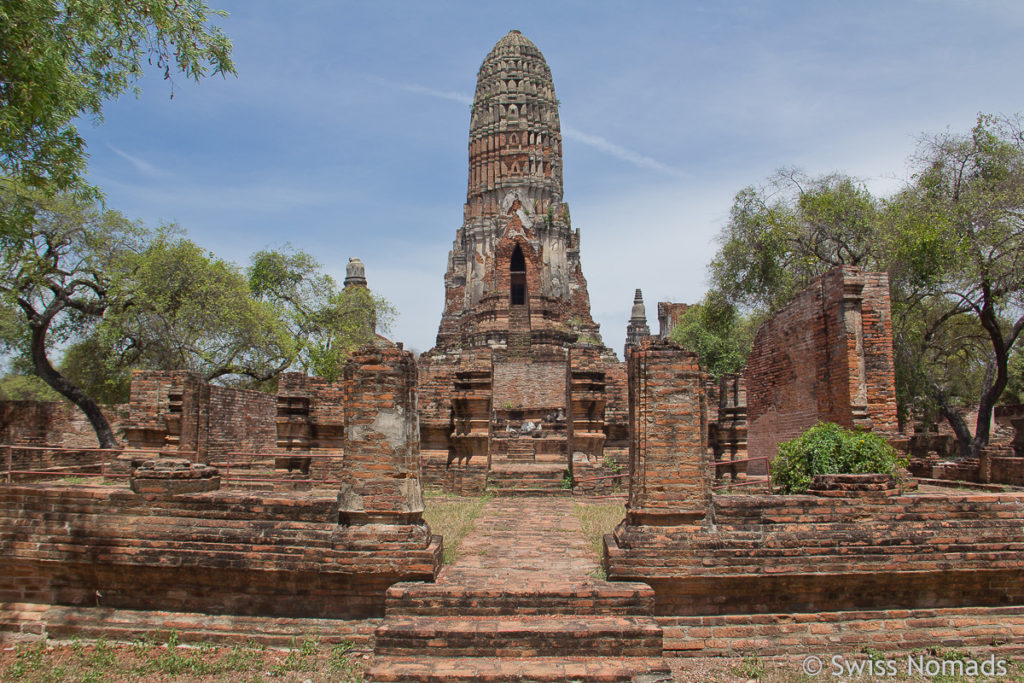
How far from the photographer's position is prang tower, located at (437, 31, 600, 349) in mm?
34000

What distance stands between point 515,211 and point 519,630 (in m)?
30.4

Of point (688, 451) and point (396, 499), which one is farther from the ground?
point (688, 451)

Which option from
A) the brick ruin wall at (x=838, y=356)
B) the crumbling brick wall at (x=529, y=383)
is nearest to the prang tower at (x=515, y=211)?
the crumbling brick wall at (x=529, y=383)

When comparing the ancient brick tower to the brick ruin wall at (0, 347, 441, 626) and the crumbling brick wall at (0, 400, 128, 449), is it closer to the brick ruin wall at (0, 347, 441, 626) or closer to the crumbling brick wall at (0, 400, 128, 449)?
the crumbling brick wall at (0, 400, 128, 449)

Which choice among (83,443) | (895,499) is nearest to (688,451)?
(895,499)

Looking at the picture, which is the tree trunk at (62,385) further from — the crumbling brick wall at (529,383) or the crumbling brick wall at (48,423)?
the crumbling brick wall at (529,383)

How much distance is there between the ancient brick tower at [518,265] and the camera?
28188 millimetres

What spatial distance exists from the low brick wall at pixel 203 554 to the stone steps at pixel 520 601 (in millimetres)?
306

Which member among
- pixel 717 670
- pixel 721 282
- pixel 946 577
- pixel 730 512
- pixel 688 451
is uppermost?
pixel 721 282

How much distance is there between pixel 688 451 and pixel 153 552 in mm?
4759

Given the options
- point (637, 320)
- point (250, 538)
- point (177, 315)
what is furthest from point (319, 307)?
point (637, 320)

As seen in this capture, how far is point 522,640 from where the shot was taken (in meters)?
5.20

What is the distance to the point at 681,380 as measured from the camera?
248 inches

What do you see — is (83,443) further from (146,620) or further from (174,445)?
(146,620)
